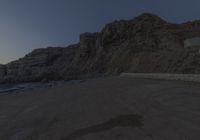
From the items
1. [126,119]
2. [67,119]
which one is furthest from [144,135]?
[67,119]

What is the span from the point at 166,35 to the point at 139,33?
42.6ft

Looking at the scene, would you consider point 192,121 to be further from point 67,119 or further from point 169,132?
point 67,119

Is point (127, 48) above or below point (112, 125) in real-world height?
above

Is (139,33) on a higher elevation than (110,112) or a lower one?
higher

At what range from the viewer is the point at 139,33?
5450 cm

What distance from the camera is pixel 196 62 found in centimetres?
1503

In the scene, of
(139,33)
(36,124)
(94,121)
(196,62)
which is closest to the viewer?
(94,121)

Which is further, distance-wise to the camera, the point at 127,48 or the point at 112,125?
the point at 127,48

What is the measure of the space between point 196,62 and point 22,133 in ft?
50.1

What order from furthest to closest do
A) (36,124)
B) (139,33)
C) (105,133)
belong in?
(139,33)
(36,124)
(105,133)

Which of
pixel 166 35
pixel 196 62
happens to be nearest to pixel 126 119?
pixel 196 62

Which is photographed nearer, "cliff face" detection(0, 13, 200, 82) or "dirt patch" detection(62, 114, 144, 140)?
"dirt patch" detection(62, 114, 144, 140)

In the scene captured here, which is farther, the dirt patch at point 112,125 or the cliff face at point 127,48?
the cliff face at point 127,48

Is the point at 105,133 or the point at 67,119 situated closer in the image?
the point at 105,133
